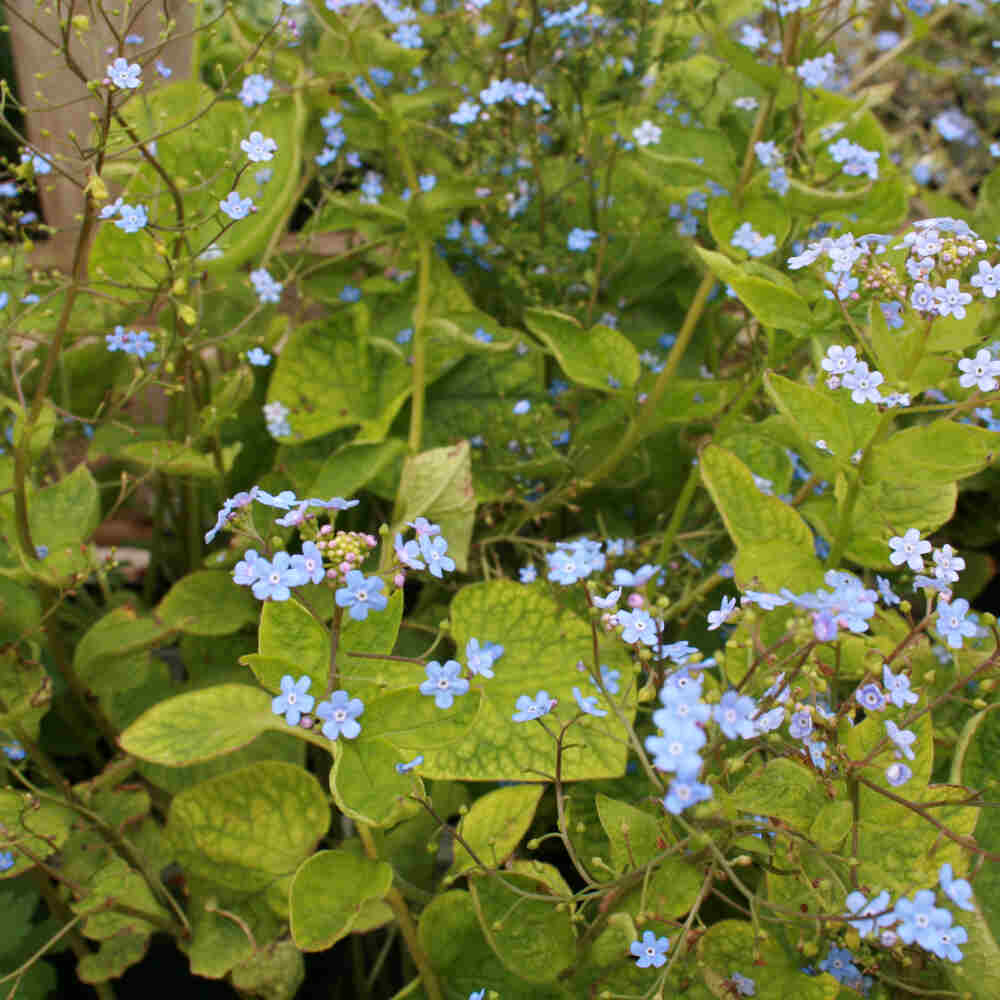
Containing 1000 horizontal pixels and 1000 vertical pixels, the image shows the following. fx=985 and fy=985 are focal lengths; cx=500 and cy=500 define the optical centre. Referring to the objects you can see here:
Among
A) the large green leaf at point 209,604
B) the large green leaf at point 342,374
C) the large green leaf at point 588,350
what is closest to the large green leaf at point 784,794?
the large green leaf at point 588,350

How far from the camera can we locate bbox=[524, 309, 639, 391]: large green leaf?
4.14 feet

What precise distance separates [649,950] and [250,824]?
45 centimetres

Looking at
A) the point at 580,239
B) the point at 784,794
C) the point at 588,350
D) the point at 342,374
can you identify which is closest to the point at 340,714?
the point at 784,794

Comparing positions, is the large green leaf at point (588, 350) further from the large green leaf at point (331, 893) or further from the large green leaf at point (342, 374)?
the large green leaf at point (331, 893)

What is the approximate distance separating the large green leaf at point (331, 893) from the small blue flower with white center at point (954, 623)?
0.51 metres

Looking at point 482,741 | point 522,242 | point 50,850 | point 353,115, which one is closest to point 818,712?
point 482,741

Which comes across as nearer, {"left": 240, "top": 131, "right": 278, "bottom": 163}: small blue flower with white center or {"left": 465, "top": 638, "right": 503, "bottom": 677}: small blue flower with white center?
{"left": 465, "top": 638, "right": 503, "bottom": 677}: small blue flower with white center

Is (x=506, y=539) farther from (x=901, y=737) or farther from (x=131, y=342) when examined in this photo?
(x=901, y=737)

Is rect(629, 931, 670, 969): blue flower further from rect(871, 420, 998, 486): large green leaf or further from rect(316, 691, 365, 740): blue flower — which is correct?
rect(871, 420, 998, 486): large green leaf

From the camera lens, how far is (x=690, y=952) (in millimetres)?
875

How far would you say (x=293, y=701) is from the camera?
29.3 inches

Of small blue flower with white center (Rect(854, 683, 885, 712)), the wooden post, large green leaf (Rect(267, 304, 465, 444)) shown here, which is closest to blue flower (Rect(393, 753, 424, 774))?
small blue flower with white center (Rect(854, 683, 885, 712))

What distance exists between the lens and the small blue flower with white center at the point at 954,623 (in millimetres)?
760

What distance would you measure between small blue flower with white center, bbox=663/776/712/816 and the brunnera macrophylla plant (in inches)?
1.1
